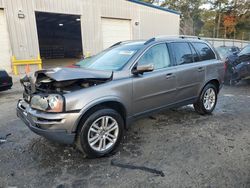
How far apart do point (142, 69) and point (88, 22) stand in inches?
481

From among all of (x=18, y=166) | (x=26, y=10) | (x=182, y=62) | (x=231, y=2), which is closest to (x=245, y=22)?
(x=231, y=2)

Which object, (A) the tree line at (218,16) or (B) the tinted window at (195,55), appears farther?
(A) the tree line at (218,16)

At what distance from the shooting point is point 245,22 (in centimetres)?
3991

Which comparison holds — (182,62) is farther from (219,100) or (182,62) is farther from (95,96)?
(219,100)

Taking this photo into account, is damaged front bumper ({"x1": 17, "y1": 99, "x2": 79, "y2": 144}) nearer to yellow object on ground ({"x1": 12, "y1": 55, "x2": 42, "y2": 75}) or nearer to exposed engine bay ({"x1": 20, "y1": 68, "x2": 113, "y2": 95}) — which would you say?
exposed engine bay ({"x1": 20, "y1": 68, "x2": 113, "y2": 95})

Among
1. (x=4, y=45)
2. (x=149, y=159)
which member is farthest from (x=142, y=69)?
(x=4, y=45)

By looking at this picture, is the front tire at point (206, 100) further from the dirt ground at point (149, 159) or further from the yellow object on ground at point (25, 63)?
the yellow object on ground at point (25, 63)

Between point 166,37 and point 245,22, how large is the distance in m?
43.0

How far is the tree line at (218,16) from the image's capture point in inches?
1540

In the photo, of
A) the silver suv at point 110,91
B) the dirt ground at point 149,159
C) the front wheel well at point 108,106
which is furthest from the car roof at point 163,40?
the dirt ground at point 149,159

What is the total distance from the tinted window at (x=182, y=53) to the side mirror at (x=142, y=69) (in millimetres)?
1051

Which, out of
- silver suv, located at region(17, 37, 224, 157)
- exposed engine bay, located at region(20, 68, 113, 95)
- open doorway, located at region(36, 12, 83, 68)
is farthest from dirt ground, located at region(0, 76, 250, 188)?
open doorway, located at region(36, 12, 83, 68)

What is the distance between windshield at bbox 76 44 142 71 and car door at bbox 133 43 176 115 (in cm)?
22

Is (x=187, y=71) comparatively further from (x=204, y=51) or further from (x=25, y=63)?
(x=25, y=63)
